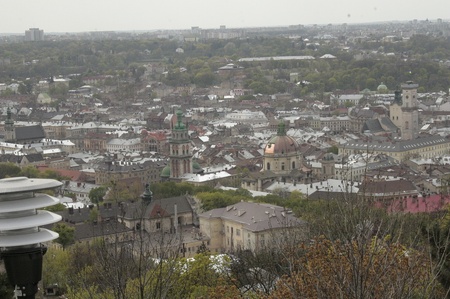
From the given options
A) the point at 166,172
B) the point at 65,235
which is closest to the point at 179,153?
the point at 166,172

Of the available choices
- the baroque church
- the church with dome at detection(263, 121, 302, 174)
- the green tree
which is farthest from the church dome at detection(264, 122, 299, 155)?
the green tree

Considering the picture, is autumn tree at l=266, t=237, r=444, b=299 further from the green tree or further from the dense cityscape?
the green tree

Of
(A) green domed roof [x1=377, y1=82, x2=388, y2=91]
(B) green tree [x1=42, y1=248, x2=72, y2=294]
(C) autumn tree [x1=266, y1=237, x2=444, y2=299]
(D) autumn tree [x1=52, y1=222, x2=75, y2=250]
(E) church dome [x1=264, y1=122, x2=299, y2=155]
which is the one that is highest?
(C) autumn tree [x1=266, y1=237, x2=444, y2=299]

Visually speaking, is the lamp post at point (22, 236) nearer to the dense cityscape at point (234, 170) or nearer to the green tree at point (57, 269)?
the dense cityscape at point (234, 170)

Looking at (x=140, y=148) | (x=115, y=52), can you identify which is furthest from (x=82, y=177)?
(x=115, y=52)

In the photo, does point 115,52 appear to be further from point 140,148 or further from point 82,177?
point 82,177

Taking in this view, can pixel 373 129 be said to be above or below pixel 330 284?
below
